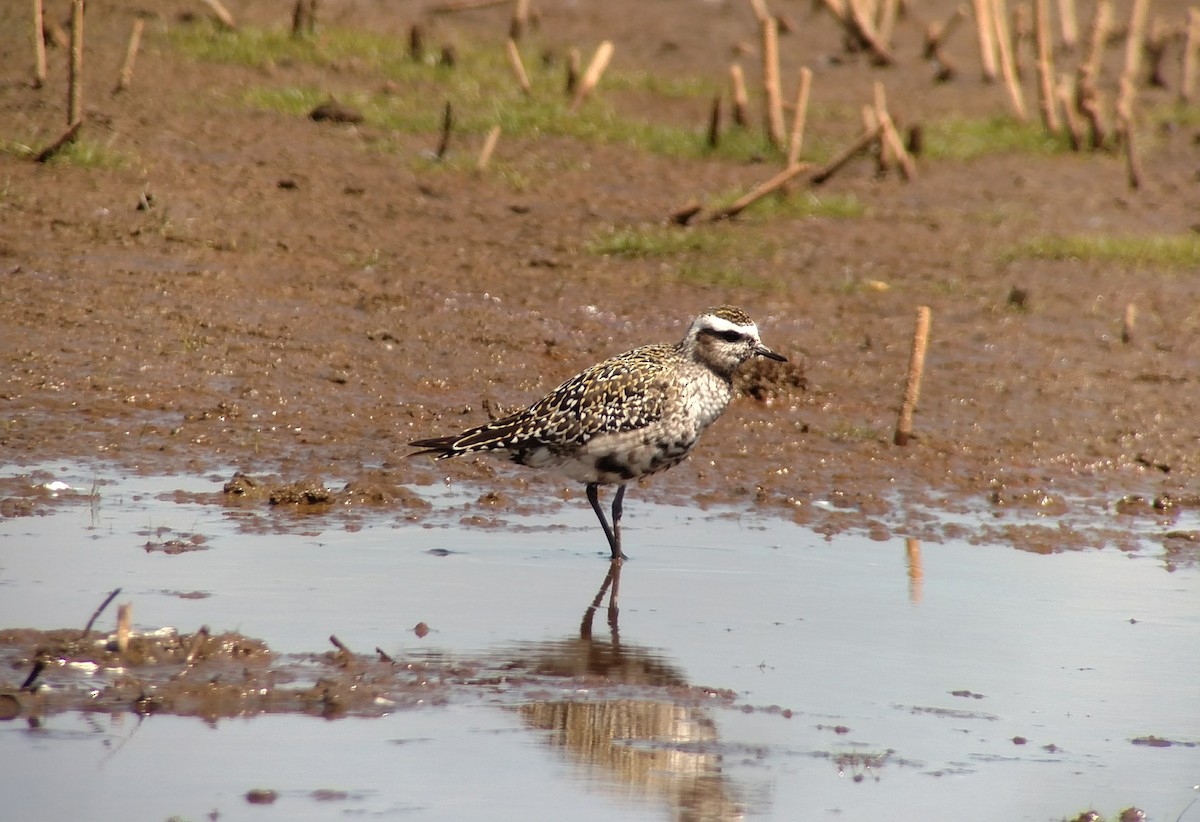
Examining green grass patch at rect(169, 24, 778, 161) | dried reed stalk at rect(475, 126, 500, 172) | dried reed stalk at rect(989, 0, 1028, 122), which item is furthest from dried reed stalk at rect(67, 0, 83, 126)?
dried reed stalk at rect(989, 0, 1028, 122)

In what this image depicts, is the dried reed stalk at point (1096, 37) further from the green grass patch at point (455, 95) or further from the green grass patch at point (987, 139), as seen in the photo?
the green grass patch at point (455, 95)

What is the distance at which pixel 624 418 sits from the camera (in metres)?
9.16

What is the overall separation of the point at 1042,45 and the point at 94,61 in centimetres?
987

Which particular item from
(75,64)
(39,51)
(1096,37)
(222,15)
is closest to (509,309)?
(75,64)

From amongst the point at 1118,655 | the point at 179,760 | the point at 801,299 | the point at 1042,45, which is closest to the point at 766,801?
the point at 179,760

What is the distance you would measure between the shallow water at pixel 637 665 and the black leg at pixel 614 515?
10 centimetres

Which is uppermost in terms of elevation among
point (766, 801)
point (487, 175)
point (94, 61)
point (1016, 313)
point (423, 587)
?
point (94, 61)

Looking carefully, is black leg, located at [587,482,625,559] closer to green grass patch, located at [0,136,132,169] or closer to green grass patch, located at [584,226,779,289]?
green grass patch, located at [584,226,779,289]

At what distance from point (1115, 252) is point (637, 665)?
10.2 meters

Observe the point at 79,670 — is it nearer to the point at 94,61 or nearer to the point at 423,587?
the point at 423,587

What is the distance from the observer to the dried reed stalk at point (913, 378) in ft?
36.5

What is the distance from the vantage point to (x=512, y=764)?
6.07 m

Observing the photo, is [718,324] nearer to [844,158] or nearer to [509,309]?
[509,309]

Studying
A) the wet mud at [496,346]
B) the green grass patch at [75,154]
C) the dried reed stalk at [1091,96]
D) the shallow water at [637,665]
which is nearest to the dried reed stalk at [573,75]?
the wet mud at [496,346]
